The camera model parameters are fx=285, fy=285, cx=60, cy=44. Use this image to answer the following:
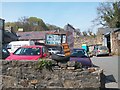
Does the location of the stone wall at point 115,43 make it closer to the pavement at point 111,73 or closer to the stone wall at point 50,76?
the pavement at point 111,73

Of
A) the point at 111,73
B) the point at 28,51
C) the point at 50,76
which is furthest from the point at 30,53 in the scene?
the point at 50,76

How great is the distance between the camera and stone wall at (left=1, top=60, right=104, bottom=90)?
27.9ft

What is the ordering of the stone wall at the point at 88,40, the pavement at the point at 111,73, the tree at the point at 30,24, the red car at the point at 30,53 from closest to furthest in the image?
the pavement at the point at 111,73, the red car at the point at 30,53, the stone wall at the point at 88,40, the tree at the point at 30,24

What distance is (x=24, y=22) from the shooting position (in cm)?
8006

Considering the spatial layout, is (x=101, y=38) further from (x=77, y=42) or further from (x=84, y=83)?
(x=84, y=83)

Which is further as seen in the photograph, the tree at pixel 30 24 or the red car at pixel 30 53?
the tree at pixel 30 24

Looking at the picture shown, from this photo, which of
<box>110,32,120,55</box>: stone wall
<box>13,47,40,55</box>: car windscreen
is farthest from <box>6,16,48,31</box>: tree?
<box>13,47,40,55</box>: car windscreen

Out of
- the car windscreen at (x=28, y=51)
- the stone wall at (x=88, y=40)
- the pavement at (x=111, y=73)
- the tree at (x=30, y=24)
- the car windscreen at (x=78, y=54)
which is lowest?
the pavement at (x=111, y=73)

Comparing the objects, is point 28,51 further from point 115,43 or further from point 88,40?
point 88,40

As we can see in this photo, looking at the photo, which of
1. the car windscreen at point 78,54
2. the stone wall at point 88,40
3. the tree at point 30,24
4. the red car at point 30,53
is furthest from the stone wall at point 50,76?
the tree at point 30,24

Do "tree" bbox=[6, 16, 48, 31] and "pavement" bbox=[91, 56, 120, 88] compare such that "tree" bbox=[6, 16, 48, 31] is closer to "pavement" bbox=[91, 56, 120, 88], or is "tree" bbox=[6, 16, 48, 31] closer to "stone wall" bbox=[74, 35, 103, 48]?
"stone wall" bbox=[74, 35, 103, 48]

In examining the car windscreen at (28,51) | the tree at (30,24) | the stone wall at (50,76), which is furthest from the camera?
the tree at (30,24)

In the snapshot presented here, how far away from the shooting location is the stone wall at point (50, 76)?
851 centimetres

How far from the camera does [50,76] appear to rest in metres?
8.70
